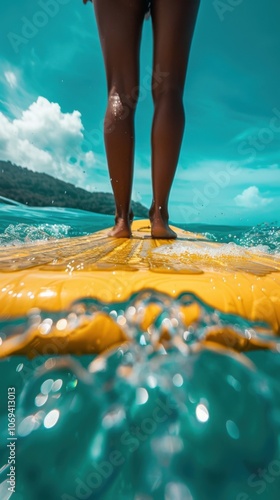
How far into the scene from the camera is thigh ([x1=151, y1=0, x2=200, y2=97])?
1173 millimetres

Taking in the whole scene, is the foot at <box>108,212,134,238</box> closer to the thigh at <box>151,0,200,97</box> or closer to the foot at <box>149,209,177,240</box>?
the foot at <box>149,209,177,240</box>

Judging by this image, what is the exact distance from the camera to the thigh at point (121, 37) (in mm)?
1186

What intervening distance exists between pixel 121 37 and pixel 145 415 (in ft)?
4.42

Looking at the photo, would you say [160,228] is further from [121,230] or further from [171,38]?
[171,38]

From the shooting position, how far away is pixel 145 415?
0.32 metres

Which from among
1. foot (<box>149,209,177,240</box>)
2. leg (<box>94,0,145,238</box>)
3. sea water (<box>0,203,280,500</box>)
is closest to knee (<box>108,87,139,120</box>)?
leg (<box>94,0,145,238</box>)

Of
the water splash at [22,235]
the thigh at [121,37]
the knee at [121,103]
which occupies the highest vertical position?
the thigh at [121,37]

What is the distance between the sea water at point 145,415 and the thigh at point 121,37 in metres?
1.13

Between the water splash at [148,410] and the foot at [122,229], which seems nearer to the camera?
the water splash at [148,410]

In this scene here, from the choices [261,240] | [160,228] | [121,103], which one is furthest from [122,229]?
[261,240]

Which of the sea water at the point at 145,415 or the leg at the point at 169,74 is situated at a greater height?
the leg at the point at 169,74

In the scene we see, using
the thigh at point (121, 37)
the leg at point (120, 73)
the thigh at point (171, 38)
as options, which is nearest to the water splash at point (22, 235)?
the leg at point (120, 73)

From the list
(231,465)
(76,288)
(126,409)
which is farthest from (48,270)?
(231,465)

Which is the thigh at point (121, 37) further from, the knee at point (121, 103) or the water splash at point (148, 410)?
the water splash at point (148, 410)
